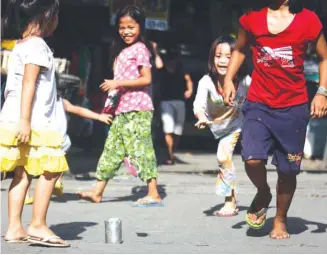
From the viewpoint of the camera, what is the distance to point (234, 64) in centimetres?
652

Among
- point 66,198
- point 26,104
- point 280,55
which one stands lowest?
point 66,198

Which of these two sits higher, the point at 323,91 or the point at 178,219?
the point at 323,91

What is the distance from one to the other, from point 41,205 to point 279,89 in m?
1.74

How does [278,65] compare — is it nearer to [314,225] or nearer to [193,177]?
[314,225]

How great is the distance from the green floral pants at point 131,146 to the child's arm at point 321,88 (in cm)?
213

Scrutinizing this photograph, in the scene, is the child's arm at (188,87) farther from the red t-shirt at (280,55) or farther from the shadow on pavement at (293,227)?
the red t-shirt at (280,55)

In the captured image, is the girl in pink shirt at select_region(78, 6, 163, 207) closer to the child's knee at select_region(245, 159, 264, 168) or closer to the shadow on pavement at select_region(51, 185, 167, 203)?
the shadow on pavement at select_region(51, 185, 167, 203)

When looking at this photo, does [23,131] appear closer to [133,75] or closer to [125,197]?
[133,75]

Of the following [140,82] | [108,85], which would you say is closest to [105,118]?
[108,85]

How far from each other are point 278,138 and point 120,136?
2.14m

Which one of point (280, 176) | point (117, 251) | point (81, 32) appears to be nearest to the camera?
point (117, 251)

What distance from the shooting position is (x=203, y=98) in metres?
7.50

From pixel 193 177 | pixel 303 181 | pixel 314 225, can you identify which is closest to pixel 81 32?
pixel 193 177

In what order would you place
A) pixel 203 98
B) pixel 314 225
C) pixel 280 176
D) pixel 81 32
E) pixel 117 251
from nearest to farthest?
1. pixel 117 251
2. pixel 280 176
3. pixel 314 225
4. pixel 203 98
5. pixel 81 32
